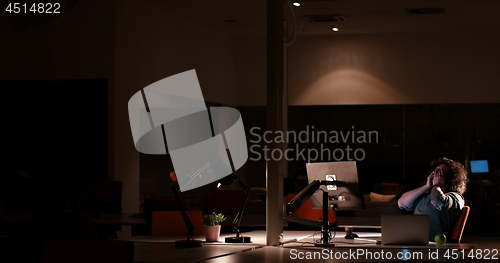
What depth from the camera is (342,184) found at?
403cm

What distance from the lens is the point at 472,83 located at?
393 inches

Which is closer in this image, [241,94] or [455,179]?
[455,179]

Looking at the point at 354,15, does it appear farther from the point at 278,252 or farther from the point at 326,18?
the point at 278,252

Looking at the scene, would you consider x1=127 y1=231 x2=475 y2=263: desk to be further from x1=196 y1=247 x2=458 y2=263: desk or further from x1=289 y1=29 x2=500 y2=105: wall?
x1=289 y1=29 x2=500 y2=105: wall

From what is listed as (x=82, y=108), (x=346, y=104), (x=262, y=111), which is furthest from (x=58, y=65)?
(x=346, y=104)

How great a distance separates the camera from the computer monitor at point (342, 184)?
402 centimetres

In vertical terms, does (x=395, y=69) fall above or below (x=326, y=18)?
below

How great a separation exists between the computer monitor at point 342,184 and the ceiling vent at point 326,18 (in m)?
5.54

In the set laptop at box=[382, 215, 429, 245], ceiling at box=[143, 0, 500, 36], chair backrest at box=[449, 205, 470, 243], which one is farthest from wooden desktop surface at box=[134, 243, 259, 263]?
ceiling at box=[143, 0, 500, 36]

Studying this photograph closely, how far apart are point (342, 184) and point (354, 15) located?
5.65 metres

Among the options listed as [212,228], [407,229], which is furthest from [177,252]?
[407,229]

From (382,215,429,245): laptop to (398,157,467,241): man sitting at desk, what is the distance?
48cm

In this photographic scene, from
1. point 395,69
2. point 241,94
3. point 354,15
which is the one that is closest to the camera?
point 354,15

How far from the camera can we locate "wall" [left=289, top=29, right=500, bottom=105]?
9953mm
